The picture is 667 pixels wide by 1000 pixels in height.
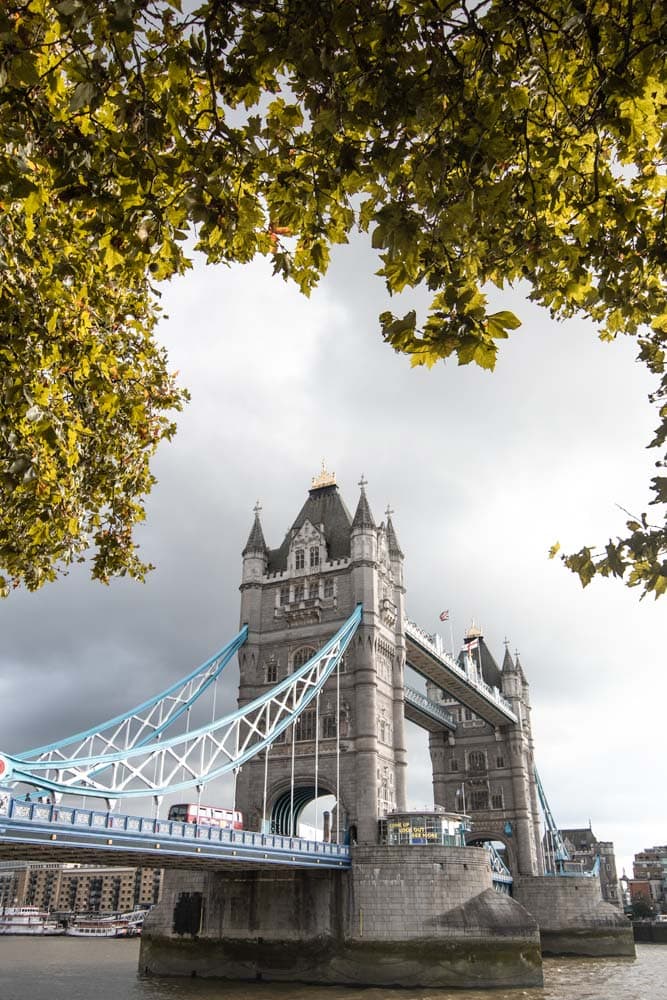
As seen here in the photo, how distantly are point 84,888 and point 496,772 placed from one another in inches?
4224

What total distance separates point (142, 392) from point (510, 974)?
1219 inches

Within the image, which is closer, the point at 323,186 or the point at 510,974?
Answer: the point at 323,186

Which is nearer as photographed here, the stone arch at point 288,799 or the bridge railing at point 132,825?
the bridge railing at point 132,825

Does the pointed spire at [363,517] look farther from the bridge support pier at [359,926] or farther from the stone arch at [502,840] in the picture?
the stone arch at [502,840]

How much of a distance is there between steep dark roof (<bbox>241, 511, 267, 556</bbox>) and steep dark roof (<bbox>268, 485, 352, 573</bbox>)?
0.86m

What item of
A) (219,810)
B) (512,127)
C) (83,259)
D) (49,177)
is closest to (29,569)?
(83,259)

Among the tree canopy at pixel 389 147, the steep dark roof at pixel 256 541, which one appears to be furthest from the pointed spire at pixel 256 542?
the tree canopy at pixel 389 147

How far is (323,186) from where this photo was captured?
504 centimetres

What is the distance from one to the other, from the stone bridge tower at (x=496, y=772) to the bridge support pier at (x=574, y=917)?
21.0ft

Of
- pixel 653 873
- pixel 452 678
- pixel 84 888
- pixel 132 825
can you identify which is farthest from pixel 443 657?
pixel 84 888

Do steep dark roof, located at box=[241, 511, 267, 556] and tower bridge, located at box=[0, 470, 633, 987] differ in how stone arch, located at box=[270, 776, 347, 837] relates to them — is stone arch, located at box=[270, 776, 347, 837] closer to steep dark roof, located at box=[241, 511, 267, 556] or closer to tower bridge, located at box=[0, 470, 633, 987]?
tower bridge, located at box=[0, 470, 633, 987]

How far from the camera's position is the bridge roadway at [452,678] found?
49219 millimetres

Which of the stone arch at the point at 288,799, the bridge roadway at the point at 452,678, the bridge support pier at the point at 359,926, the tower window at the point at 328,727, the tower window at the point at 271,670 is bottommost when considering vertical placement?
the bridge support pier at the point at 359,926

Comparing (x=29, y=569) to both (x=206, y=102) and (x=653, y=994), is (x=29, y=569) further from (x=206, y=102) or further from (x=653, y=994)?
(x=653, y=994)
